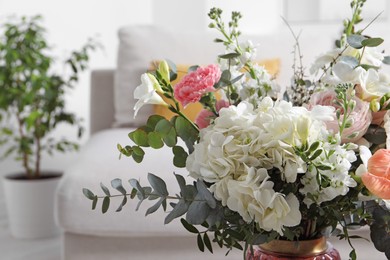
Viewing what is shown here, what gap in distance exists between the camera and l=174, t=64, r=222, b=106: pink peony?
91 centimetres

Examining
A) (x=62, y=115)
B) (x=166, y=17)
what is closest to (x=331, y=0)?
(x=166, y=17)

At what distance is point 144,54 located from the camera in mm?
2664

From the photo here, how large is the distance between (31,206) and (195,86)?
2.03 metres

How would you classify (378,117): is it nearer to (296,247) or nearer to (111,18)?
(296,247)

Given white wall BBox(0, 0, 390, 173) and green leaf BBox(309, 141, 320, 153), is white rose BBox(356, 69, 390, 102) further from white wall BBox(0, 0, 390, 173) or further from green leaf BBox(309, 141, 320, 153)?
white wall BBox(0, 0, 390, 173)

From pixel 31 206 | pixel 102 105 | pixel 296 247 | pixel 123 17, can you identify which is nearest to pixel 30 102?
pixel 102 105

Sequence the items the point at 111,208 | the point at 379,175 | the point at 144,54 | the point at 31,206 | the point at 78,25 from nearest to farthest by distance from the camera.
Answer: the point at 379,175
the point at 111,208
the point at 144,54
the point at 31,206
the point at 78,25

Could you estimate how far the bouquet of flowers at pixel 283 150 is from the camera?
81 centimetres

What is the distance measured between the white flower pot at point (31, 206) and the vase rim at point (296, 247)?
1981 mm

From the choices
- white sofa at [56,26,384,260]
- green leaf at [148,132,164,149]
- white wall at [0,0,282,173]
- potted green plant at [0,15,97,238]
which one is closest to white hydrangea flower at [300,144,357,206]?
green leaf at [148,132,164,149]

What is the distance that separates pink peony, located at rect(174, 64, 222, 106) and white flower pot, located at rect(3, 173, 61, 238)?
6.47 feet

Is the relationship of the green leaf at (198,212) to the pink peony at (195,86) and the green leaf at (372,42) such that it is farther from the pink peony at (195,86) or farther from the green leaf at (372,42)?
the green leaf at (372,42)

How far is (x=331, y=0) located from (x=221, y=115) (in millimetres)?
3069

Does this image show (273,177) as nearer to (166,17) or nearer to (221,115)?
(221,115)
